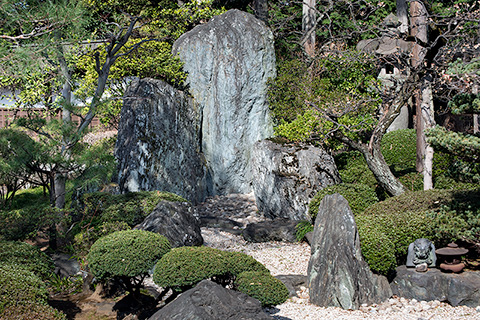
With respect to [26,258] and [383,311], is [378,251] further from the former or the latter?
[26,258]

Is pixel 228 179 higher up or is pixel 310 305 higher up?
pixel 228 179

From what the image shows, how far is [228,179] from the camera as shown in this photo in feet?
47.2

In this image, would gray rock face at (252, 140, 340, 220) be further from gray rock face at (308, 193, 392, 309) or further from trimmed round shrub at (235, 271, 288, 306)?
trimmed round shrub at (235, 271, 288, 306)

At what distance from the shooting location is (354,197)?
373 inches

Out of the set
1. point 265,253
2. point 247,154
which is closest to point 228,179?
point 247,154

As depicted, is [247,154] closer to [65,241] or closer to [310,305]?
[65,241]

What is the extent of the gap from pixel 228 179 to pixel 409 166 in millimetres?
5642

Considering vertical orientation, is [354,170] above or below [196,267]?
above

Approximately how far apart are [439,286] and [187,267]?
3.89 m

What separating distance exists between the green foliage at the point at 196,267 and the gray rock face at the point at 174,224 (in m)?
2.63

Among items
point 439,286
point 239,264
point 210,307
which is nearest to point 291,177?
point 439,286

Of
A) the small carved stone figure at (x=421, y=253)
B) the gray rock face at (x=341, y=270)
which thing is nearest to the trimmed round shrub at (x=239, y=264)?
the gray rock face at (x=341, y=270)

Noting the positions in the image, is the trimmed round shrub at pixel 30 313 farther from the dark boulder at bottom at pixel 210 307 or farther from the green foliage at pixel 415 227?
the green foliage at pixel 415 227

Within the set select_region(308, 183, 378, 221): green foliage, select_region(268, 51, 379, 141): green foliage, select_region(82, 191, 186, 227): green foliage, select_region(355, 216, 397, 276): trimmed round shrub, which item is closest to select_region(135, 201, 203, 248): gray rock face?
select_region(82, 191, 186, 227): green foliage
